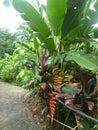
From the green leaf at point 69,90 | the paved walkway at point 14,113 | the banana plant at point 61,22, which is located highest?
the banana plant at point 61,22

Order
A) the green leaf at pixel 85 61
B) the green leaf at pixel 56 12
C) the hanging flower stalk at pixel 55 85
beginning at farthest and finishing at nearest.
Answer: the hanging flower stalk at pixel 55 85 → the green leaf at pixel 56 12 → the green leaf at pixel 85 61

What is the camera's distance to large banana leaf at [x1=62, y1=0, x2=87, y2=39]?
11.1 ft

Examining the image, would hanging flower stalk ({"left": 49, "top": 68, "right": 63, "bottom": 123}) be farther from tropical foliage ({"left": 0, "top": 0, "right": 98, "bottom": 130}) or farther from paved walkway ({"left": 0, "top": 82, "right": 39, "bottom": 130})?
paved walkway ({"left": 0, "top": 82, "right": 39, "bottom": 130})

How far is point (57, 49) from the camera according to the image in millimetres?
3533

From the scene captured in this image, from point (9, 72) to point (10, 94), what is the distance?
184 centimetres

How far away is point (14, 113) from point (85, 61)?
172 cm

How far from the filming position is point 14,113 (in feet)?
13.8

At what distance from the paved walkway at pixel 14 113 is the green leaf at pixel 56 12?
1.42 m

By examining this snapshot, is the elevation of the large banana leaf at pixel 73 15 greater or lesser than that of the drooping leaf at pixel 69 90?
greater

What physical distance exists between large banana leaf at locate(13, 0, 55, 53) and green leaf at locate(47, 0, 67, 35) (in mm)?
102

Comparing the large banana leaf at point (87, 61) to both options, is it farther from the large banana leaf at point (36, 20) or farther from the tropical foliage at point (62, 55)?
the large banana leaf at point (36, 20)

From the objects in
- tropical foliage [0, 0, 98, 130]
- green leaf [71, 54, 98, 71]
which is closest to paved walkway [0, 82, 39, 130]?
tropical foliage [0, 0, 98, 130]

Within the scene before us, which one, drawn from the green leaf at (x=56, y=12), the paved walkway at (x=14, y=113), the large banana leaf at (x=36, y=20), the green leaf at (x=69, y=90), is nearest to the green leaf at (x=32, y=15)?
the large banana leaf at (x=36, y=20)

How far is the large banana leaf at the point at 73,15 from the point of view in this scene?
3.39 metres
